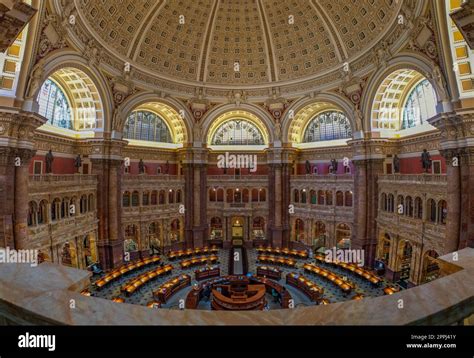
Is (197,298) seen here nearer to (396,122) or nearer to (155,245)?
(155,245)

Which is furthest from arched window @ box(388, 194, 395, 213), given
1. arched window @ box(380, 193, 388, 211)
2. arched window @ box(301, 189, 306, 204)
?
arched window @ box(301, 189, 306, 204)

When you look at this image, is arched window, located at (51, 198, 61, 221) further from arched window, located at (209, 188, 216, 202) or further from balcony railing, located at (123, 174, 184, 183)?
arched window, located at (209, 188, 216, 202)

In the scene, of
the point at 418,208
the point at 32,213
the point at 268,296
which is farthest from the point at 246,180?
the point at 32,213

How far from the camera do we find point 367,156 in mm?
25406

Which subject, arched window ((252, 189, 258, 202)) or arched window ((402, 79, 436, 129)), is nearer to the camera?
arched window ((402, 79, 436, 129))

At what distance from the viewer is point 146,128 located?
32562mm

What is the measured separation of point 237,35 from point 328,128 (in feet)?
50.5

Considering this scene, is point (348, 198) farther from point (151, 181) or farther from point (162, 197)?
point (151, 181)

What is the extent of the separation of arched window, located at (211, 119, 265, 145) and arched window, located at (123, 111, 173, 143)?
6620 mm

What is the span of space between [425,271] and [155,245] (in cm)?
2633

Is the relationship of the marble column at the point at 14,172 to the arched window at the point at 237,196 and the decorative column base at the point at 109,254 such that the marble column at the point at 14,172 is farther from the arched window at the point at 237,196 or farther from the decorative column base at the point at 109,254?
the arched window at the point at 237,196

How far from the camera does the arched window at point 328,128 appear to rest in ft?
102

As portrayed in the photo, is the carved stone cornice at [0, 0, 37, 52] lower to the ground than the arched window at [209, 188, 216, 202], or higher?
higher

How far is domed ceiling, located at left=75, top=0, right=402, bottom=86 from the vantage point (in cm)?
2392
